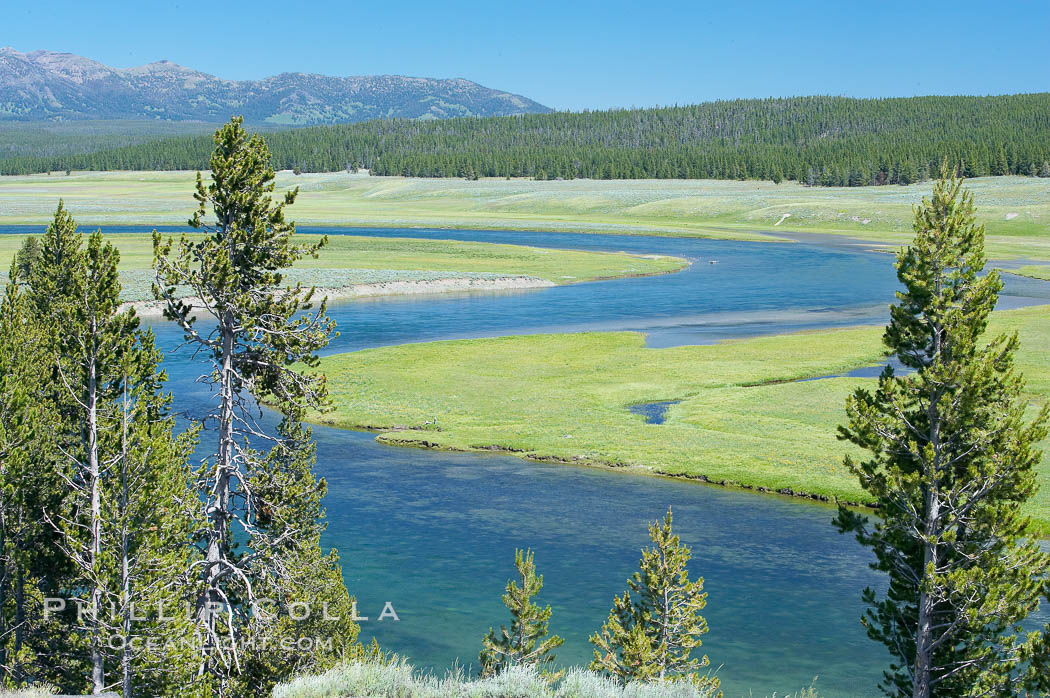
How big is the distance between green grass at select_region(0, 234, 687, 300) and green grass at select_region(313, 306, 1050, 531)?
34818 mm

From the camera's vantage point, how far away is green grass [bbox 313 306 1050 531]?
4622 centimetres

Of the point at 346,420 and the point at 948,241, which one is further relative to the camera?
the point at 346,420

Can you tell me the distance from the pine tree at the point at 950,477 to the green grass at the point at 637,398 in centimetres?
1979

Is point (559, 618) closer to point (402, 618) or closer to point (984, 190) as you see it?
point (402, 618)

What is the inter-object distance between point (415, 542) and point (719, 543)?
11.0 m

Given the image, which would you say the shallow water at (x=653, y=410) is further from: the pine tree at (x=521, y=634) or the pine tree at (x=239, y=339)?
the pine tree at (x=239, y=339)

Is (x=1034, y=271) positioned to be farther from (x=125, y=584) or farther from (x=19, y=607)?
(x=125, y=584)

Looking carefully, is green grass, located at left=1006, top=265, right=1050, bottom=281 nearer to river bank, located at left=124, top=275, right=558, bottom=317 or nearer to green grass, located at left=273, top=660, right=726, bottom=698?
river bank, located at left=124, top=275, right=558, bottom=317

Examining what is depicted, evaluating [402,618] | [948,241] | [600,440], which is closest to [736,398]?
[600,440]

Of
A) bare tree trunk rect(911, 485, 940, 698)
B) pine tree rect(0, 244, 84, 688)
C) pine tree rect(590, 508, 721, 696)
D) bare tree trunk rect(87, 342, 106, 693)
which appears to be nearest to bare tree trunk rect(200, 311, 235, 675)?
Answer: bare tree trunk rect(87, 342, 106, 693)

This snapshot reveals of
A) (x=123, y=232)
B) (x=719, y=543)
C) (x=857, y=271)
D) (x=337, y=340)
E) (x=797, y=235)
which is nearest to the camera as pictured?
(x=719, y=543)

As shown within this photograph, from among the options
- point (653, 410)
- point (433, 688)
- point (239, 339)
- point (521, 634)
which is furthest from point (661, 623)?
point (653, 410)

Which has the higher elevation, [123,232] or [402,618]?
[123,232]

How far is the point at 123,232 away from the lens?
149 meters
